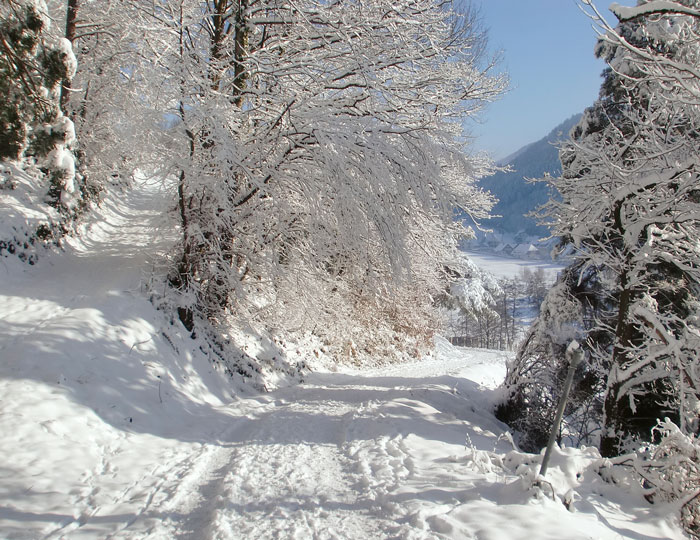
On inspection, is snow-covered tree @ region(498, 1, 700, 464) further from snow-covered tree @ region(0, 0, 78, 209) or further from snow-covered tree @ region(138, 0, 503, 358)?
snow-covered tree @ region(0, 0, 78, 209)

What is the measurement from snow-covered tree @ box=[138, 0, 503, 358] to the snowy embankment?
1785 mm

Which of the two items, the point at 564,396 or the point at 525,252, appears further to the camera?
the point at 525,252

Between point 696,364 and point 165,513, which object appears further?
point 696,364

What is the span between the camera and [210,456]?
15.3 ft

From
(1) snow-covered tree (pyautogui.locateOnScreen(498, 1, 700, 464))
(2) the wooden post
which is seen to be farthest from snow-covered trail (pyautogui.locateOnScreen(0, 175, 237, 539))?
(1) snow-covered tree (pyautogui.locateOnScreen(498, 1, 700, 464))

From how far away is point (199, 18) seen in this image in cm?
756

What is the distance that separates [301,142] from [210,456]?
17.3 feet

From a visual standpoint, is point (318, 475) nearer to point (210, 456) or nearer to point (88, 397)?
point (210, 456)

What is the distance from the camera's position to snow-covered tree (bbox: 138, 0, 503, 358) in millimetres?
6859

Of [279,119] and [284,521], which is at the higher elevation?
[279,119]

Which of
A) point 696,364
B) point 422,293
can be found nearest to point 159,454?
point 696,364

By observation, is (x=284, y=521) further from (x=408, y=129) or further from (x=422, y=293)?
(x=422, y=293)

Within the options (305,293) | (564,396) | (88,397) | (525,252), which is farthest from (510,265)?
(88,397)

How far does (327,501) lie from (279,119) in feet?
19.1
